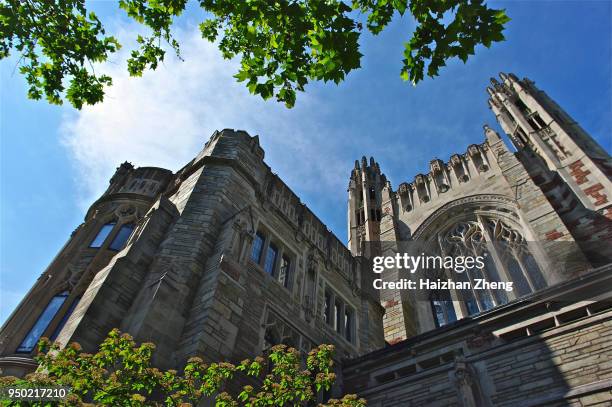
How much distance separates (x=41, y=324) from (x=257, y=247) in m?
6.01

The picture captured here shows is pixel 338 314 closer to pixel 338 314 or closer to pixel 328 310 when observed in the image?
pixel 338 314

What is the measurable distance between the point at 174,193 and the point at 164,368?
7.23m

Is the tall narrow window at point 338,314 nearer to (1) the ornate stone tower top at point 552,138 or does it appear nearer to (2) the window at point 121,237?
(2) the window at point 121,237

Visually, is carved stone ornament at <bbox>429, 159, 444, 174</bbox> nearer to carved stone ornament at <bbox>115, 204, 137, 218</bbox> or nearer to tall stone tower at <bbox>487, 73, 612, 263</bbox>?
tall stone tower at <bbox>487, 73, 612, 263</bbox>

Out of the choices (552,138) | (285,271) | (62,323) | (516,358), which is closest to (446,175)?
(552,138)

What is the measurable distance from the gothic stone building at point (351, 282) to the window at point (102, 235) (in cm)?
6

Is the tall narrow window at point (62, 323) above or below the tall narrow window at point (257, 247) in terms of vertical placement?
below

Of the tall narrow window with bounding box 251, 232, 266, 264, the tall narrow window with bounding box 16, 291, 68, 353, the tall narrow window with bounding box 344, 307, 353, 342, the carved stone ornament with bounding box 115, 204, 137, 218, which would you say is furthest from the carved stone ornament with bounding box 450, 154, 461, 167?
the tall narrow window with bounding box 16, 291, 68, 353

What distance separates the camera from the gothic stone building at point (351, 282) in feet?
28.7

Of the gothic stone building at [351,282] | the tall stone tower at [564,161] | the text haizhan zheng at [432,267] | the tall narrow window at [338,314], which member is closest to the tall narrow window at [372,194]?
the gothic stone building at [351,282]

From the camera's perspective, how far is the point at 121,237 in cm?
1316

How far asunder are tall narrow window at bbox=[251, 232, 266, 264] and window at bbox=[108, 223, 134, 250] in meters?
4.06

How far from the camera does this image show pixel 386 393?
10.5 meters

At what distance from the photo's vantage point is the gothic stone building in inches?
344
